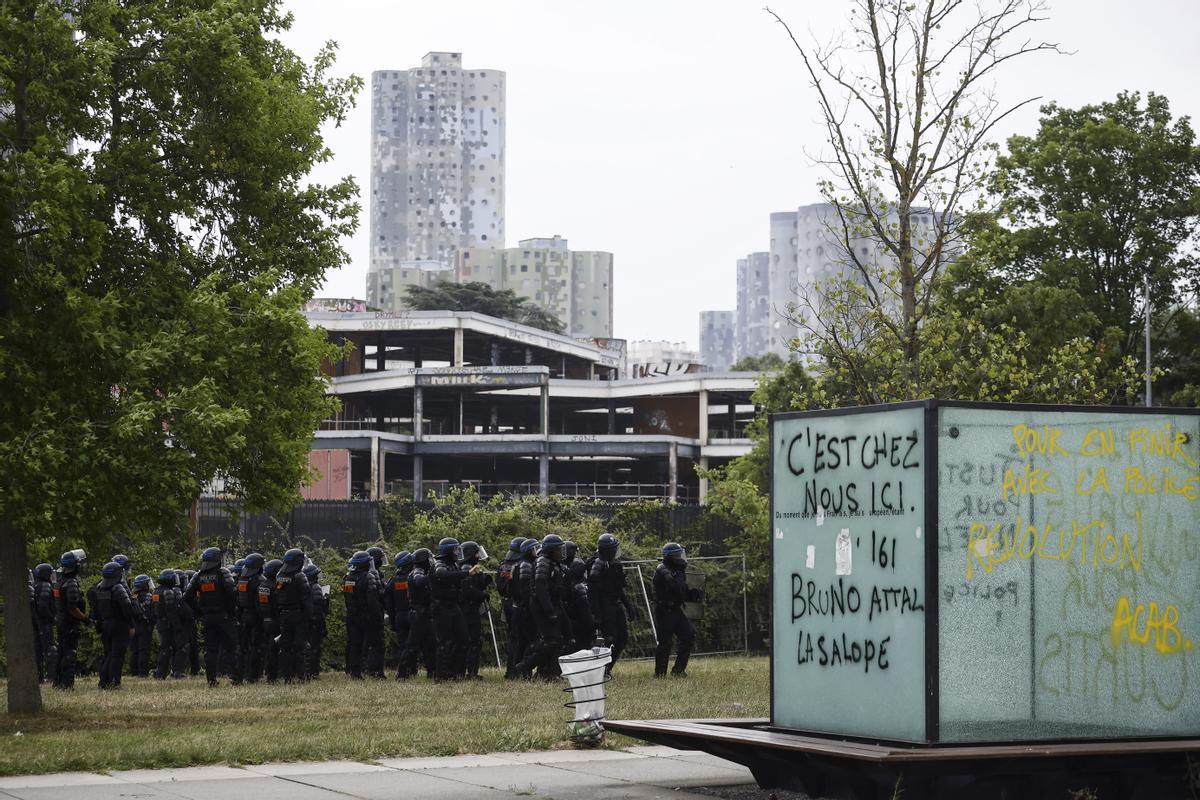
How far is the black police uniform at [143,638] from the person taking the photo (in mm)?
24094

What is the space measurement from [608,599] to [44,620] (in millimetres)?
8360

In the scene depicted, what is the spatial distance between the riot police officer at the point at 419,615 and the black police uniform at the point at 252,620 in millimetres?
2003

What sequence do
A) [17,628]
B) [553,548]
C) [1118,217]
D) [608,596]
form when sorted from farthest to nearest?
1. [1118,217]
2. [608,596]
3. [553,548]
4. [17,628]

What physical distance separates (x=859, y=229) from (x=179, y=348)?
29.3 feet

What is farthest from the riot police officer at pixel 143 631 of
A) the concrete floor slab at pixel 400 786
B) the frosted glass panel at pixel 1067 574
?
the frosted glass panel at pixel 1067 574

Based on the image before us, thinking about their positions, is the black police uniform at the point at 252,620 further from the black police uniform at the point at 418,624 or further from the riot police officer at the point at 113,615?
the black police uniform at the point at 418,624

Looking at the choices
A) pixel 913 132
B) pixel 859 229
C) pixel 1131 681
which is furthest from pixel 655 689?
pixel 1131 681

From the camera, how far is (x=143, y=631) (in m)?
24.5

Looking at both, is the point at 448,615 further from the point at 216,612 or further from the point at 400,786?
the point at 400,786

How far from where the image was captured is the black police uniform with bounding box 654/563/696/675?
2100 cm

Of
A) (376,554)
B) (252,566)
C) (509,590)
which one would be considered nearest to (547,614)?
(509,590)

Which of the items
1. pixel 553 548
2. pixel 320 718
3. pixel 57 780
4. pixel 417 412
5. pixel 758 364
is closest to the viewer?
pixel 57 780

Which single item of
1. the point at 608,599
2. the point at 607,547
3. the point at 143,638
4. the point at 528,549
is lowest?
the point at 143,638

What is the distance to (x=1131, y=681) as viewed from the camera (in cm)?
962
